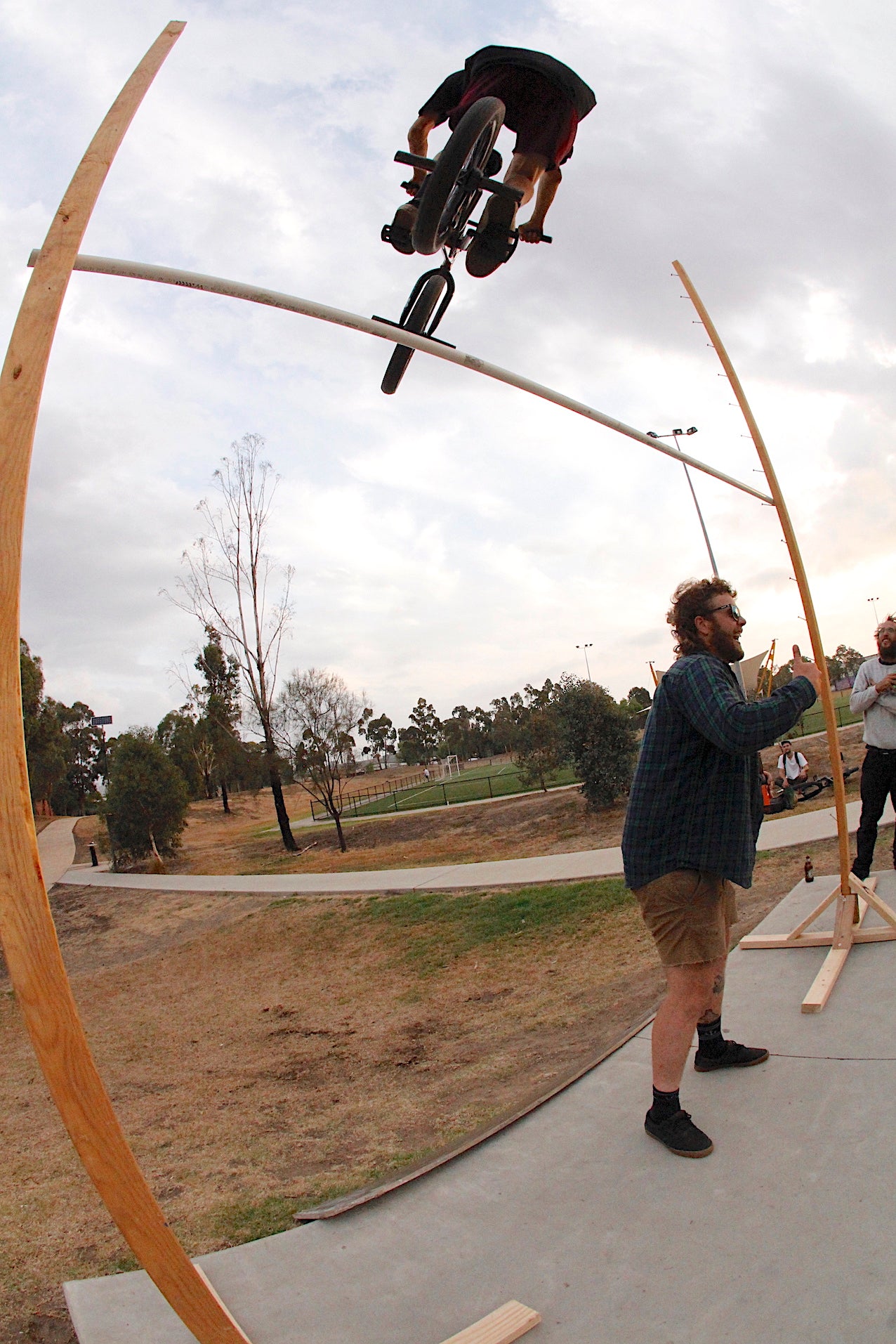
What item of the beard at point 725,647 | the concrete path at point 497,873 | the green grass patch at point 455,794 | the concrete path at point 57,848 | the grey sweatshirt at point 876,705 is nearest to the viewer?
the beard at point 725,647

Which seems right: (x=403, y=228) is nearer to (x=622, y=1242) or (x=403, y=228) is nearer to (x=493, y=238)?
(x=493, y=238)

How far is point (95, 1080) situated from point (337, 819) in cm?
1888

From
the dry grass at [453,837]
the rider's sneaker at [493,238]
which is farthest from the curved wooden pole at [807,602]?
the dry grass at [453,837]

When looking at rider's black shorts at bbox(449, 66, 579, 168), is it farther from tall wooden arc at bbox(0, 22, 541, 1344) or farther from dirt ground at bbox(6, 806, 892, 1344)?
dirt ground at bbox(6, 806, 892, 1344)

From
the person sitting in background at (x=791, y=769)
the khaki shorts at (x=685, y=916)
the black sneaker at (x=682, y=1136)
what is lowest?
the black sneaker at (x=682, y=1136)

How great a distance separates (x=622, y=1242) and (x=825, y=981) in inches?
83.8

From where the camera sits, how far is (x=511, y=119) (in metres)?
3.65

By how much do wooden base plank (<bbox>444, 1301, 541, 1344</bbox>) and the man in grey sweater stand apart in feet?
13.8

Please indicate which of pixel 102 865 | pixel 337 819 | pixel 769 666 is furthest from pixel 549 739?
pixel 769 666

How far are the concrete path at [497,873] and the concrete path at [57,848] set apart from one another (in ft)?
26.7

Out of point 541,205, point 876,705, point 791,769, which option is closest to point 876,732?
point 876,705

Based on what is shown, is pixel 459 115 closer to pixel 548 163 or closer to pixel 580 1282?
pixel 548 163

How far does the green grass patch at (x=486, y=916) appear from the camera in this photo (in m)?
8.14

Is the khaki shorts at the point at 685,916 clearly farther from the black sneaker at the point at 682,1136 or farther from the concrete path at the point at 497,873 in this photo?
the concrete path at the point at 497,873
